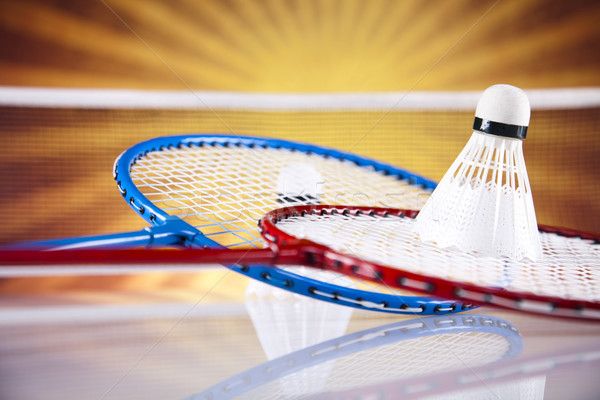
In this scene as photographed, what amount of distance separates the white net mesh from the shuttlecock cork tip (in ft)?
0.47

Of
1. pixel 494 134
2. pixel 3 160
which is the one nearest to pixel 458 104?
pixel 494 134

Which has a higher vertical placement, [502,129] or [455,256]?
[502,129]

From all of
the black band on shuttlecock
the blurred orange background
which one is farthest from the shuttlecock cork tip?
the blurred orange background

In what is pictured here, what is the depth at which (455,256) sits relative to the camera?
62cm

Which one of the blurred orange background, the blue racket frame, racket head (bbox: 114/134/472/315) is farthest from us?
the blurred orange background

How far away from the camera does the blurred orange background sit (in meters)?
1.66

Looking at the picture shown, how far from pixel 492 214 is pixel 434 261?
0.40ft

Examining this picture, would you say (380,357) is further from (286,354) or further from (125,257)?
(125,257)

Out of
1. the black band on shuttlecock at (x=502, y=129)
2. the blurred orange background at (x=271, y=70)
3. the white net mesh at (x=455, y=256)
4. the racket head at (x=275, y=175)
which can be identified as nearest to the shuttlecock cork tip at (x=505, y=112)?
the black band on shuttlecock at (x=502, y=129)

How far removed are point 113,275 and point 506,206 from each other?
1286 mm

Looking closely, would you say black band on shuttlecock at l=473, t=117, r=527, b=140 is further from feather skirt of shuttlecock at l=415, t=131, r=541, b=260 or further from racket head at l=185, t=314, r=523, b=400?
racket head at l=185, t=314, r=523, b=400

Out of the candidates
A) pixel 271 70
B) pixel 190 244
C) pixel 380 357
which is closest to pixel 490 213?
pixel 380 357

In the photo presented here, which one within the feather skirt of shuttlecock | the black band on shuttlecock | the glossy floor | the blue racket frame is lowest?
the glossy floor

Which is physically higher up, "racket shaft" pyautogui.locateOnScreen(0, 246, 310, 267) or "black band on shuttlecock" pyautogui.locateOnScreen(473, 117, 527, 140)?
Answer: "black band on shuttlecock" pyautogui.locateOnScreen(473, 117, 527, 140)
